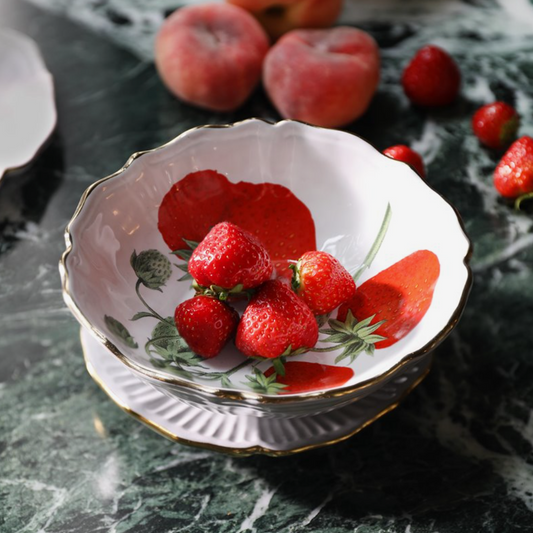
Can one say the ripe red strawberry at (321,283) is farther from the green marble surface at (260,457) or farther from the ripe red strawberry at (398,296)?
the green marble surface at (260,457)

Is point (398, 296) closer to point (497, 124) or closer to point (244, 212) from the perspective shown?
point (244, 212)

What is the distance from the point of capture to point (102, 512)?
764 mm

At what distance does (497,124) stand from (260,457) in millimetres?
681

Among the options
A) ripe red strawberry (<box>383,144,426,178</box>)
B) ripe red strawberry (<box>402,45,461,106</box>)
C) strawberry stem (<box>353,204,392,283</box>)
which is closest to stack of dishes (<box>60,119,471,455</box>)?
strawberry stem (<box>353,204,392,283</box>)

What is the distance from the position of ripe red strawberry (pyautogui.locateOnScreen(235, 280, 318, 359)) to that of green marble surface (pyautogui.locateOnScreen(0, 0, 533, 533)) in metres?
0.14

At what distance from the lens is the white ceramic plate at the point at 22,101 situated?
1.13 metres

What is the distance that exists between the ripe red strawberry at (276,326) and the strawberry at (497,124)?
56 centimetres

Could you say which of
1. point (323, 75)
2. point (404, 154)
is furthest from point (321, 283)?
point (323, 75)

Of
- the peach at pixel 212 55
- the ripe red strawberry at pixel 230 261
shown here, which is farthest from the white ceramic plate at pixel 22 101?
the ripe red strawberry at pixel 230 261

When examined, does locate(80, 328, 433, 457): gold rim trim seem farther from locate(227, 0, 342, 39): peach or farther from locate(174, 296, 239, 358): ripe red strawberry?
locate(227, 0, 342, 39): peach

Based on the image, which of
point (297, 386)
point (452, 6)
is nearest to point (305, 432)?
point (297, 386)

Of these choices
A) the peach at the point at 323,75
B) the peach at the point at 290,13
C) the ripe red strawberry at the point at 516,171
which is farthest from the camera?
the peach at the point at 290,13

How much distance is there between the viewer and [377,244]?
882 mm

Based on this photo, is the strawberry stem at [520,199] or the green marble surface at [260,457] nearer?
the green marble surface at [260,457]
